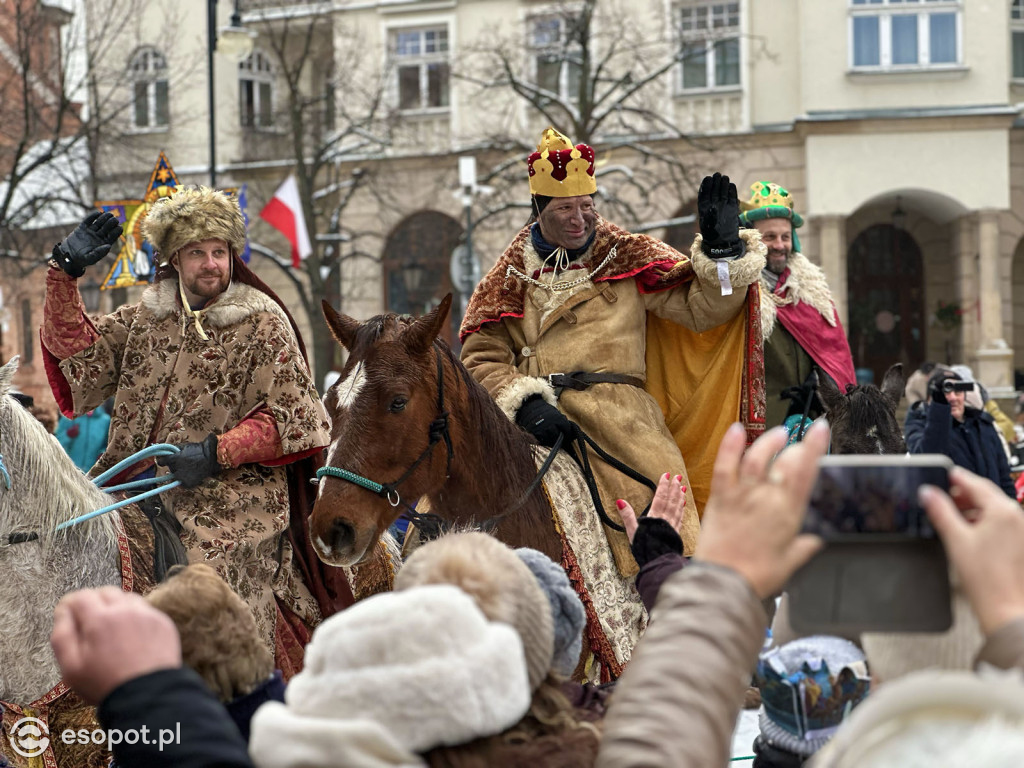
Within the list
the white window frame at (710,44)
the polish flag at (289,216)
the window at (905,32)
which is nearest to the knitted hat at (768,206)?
the polish flag at (289,216)

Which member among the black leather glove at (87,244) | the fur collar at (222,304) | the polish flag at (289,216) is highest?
the polish flag at (289,216)

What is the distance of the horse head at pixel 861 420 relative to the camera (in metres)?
6.00

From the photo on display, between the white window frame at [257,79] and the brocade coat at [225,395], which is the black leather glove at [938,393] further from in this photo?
the white window frame at [257,79]

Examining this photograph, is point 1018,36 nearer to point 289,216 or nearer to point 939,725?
point 289,216

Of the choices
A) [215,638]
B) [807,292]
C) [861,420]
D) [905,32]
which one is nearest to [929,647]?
[215,638]

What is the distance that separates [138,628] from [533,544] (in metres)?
2.52

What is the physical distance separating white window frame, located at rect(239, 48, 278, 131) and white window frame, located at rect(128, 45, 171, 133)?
168 cm

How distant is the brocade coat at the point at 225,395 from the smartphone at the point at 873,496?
10.3 ft

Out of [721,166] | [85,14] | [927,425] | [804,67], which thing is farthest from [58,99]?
[927,425]

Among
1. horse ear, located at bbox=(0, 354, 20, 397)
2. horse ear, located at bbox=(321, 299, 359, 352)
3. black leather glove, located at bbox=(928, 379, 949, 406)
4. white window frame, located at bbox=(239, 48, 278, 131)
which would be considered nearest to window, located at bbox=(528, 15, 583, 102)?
white window frame, located at bbox=(239, 48, 278, 131)

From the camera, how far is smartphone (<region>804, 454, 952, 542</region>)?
5.04 ft

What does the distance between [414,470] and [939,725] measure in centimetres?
278

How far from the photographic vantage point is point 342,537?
12.7 ft

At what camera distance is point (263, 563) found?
4473 mm
